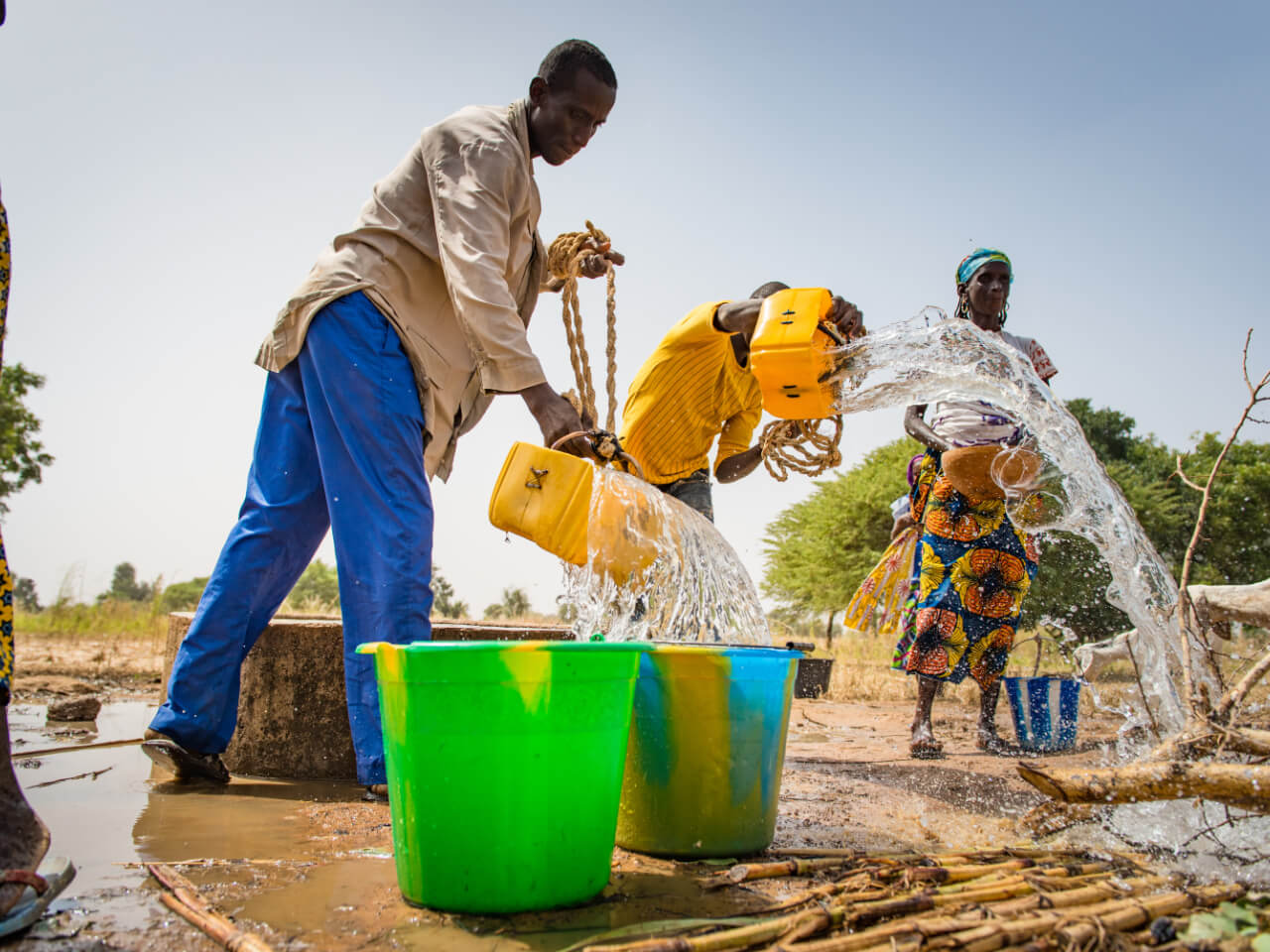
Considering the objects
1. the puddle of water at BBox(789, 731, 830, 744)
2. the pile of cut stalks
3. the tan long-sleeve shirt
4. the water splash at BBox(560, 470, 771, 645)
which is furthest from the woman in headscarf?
the tan long-sleeve shirt

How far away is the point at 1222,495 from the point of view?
1825 centimetres

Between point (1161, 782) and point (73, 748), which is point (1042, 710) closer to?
point (1161, 782)

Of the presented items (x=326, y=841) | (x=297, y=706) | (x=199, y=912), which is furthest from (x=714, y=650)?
(x=297, y=706)

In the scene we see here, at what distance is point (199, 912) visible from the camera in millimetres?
1403

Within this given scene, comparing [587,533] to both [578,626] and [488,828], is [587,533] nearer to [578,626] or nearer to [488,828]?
[578,626]

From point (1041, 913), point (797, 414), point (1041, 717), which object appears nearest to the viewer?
point (1041, 913)

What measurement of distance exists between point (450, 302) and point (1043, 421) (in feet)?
6.60

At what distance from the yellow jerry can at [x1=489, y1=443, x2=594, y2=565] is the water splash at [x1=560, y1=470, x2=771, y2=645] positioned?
0.05 meters

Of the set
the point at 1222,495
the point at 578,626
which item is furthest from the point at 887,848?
the point at 1222,495

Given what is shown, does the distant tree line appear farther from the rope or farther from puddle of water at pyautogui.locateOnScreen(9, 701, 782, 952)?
puddle of water at pyautogui.locateOnScreen(9, 701, 782, 952)

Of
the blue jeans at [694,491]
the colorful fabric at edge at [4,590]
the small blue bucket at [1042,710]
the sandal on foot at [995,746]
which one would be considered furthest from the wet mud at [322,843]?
the blue jeans at [694,491]

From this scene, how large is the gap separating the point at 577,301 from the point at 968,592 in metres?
2.07

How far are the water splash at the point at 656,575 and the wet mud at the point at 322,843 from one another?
0.58 m

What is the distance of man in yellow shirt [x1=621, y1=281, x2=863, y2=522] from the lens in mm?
3686
